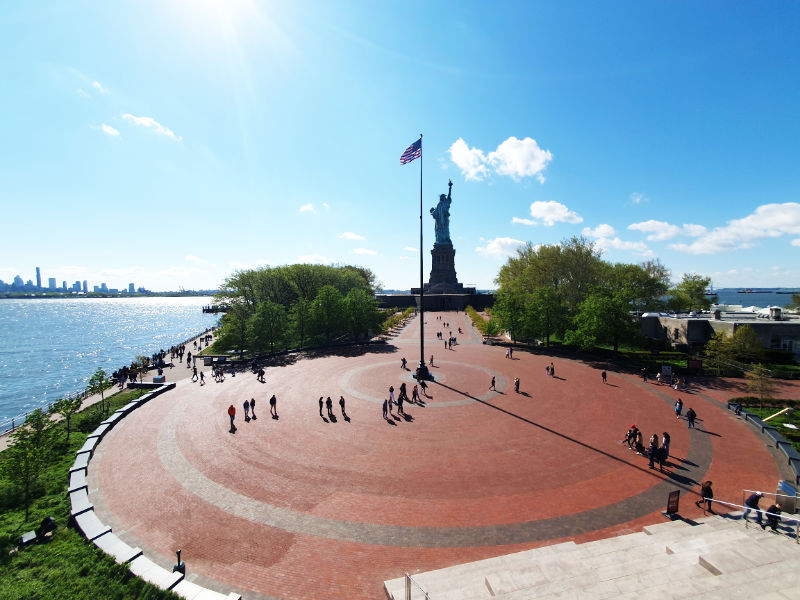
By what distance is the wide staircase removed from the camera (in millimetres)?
7918

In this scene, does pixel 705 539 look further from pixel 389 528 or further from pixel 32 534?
pixel 32 534

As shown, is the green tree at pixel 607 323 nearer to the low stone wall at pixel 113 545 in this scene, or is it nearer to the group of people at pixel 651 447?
the group of people at pixel 651 447

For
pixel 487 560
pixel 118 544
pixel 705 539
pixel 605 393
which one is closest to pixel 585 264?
pixel 605 393

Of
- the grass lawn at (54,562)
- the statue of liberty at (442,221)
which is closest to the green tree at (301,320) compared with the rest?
the grass lawn at (54,562)

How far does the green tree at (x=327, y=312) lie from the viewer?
44.5 meters

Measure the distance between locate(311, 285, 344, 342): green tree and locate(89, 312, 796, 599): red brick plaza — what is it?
19782 mm

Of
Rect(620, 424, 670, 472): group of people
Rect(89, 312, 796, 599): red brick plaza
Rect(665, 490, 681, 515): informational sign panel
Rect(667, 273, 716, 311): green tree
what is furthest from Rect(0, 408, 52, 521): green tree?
Rect(667, 273, 716, 311): green tree

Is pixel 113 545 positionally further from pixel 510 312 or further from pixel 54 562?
pixel 510 312

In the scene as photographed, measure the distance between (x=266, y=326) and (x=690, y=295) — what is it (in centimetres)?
6637

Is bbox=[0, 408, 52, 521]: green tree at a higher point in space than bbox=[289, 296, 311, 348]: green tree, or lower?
lower

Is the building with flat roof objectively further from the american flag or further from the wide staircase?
the american flag

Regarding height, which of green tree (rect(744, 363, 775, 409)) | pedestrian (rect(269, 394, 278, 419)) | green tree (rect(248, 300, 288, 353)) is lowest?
pedestrian (rect(269, 394, 278, 419))

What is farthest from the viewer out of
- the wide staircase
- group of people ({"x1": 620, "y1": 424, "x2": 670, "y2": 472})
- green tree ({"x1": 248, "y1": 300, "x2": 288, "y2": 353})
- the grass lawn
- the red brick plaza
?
green tree ({"x1": 248, "y1": 300, "x2": 288, "y2": 353})

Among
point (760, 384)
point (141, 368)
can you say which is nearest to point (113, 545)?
point (141, 368)
